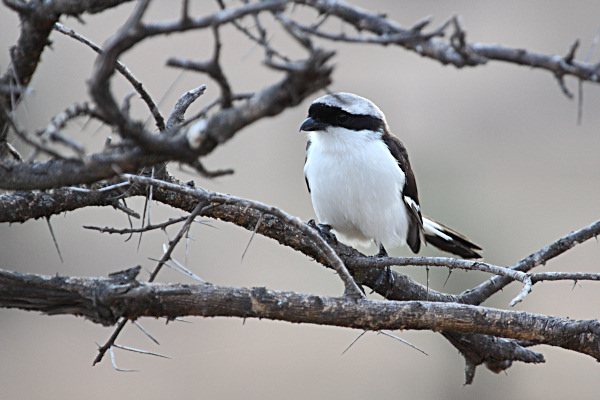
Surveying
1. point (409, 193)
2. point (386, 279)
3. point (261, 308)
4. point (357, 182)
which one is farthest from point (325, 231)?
point (261, 308)

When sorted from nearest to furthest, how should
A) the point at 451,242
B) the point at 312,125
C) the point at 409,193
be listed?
the point at 312,125, the point at 409,193, the point at 451,242

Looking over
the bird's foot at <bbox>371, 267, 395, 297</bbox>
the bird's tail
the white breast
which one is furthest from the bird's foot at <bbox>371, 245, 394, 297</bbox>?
the bird's tail

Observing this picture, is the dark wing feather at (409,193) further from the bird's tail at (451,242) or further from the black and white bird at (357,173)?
the bird's tail at (451,242)

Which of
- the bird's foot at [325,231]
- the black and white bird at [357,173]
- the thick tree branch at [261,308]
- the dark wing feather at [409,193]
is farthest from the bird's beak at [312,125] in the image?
the thick tree branch at [261,308]

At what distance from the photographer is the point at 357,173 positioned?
4477mm

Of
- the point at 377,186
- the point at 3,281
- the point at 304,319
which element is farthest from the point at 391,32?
the point at 377,186

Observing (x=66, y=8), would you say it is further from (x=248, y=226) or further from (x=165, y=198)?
(x=248, y=226)

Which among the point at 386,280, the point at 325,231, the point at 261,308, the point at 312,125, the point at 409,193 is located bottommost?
the point at 261,308

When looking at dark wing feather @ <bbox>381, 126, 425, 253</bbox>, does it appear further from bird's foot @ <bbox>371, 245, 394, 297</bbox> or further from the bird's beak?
bird's foot @ <bbox>371, 245, 394, 297</bbox>

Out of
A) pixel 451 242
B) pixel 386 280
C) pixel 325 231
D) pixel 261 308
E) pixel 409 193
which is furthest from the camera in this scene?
pixel 451 242

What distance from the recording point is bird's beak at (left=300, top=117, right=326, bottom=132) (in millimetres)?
4410

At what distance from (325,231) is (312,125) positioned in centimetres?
75

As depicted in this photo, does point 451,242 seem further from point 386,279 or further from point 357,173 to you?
point 386,279

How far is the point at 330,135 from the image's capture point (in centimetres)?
457
